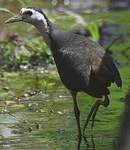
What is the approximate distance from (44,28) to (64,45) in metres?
0.56

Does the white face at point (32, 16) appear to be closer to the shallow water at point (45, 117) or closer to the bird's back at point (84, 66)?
the bird's back at point (84, 66)

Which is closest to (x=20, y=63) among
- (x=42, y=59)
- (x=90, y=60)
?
(x=42, y=59)

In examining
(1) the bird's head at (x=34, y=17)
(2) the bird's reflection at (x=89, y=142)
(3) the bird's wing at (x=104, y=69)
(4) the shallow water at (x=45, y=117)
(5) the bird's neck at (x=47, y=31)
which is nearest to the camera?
(2) the bird's reflection at (x=89, y=142)

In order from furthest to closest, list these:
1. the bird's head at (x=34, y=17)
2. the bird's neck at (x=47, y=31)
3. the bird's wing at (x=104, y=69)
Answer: the bird's head at (x=34, y=17) < the bird's neck at (x=47, y=31) < the bird's wing at (x=104, y=69)

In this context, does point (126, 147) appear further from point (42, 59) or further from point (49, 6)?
point (49, 6)

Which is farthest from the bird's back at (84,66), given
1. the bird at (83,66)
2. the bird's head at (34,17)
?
the bird's head at (34,17)

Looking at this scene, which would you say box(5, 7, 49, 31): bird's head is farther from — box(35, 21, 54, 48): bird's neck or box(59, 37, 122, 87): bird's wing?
box(59, 37, 122, 87): bird's wing

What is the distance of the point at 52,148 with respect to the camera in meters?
6.72

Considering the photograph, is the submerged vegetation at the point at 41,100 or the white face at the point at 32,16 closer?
the submerged vegetation at the point at 41,100

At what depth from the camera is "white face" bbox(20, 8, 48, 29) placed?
8032mm

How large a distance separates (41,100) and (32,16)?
1451 millimetres

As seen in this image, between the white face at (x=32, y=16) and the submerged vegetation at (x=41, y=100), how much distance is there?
32.6 inches

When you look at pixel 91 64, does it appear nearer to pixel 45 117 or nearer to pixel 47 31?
pixel 47 31

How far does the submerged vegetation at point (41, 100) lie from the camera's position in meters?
7.12
